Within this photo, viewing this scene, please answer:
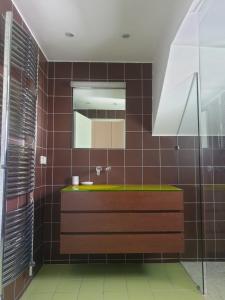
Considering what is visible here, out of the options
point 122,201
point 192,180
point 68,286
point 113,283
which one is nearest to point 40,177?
point 122,201

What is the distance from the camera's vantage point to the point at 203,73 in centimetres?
239

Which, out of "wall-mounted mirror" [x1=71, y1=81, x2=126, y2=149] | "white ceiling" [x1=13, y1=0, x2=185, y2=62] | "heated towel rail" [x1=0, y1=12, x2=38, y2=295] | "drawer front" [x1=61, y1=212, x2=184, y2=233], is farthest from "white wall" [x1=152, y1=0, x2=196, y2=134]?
"heated towel rail" [x1=0, y1=12, x2=38, y2=295]

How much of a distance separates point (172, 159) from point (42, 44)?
1.97 meters

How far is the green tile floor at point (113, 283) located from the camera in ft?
7.39

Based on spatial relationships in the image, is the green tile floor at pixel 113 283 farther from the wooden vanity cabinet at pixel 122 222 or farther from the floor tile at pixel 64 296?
the wooden vanity cabinet at pixel 122 222

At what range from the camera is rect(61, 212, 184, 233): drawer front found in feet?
7.92

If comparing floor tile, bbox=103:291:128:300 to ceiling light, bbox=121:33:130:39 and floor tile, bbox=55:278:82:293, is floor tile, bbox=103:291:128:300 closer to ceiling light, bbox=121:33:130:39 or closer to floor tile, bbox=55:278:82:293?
floor tile, bbox=55:278:82:293

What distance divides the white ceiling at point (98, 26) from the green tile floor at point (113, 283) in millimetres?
2441

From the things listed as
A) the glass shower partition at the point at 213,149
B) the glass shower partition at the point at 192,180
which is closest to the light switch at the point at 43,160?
the glass shower partition at the point at 192,180

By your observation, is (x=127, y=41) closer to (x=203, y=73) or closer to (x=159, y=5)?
(x=159, y=5)

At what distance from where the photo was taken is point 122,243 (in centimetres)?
243

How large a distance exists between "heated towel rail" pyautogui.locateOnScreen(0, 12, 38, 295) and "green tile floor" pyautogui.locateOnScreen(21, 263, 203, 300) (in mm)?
374

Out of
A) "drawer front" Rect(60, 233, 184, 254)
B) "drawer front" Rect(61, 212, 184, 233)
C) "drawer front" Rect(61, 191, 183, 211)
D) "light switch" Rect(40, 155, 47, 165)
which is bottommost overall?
"drawer front" Rect(60, 233, 184, 254)

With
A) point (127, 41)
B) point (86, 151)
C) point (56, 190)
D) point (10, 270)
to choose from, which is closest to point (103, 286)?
point (10, 270)
